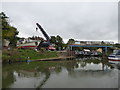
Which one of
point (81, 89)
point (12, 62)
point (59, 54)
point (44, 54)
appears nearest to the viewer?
point (81, 89)

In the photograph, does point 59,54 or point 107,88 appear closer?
point 107,88

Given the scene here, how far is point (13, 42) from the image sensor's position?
145 ft

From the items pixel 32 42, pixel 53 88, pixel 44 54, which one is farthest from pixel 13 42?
pixel 53 88

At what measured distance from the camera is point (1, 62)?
19.8 meters

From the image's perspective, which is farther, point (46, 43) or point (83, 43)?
point (83, 43)

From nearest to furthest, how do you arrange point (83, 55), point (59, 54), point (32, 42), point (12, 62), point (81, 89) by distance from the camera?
point (81, 89) < point (12, 62) < point (59, 54) < point (32, 42) < point (83, 55)

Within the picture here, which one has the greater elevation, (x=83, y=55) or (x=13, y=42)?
(x=13, y=42)

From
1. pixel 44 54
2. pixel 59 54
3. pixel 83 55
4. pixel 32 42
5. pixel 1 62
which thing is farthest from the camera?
pixel 83 55

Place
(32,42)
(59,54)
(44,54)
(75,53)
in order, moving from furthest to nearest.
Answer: (75,53), (32,42), (59,54), (44,54)

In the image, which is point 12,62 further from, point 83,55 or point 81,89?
point 83,55

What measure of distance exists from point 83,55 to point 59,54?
1443 cm

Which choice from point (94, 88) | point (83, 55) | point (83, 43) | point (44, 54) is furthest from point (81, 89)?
point (83, 43)

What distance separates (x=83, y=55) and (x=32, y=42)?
2200cm

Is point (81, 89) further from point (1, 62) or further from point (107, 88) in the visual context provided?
point (1, 62)
